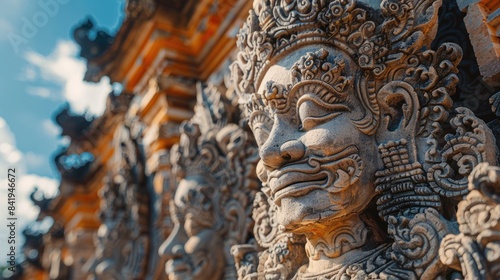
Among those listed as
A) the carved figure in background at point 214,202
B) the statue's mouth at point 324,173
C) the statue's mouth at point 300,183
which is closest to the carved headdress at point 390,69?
the statue's mouth at point 324,173

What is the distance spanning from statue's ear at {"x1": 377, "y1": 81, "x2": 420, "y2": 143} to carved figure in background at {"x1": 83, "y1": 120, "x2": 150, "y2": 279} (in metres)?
3.43

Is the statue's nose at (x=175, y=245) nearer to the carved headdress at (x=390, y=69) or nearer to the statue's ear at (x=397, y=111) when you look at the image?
the carved headdress at (x=390, y=69)

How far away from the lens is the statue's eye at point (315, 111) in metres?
2.72

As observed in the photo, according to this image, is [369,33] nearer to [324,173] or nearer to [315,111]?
[315,111]

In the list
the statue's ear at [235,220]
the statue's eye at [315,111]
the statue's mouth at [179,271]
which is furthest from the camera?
the statue's mouth at [179,271]

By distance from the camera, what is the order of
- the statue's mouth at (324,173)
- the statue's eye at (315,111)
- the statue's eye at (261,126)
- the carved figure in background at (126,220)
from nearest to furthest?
the statue's mouth at (324,173)
the statue's eye at (315,111)
the statue's eye at (261,126)
the carved figure in background at (126,220)

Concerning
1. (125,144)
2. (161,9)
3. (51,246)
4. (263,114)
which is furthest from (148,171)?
(51,246)

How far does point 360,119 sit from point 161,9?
11.8 ft

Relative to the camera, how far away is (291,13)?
9.74 ft

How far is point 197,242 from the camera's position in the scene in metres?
4.16

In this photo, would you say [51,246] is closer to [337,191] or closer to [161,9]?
[161,9]

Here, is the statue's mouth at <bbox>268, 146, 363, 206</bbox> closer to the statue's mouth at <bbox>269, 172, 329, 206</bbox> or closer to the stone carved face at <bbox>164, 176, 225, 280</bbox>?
the statue's mouth at <bbox>269, 172, 329, 206</bbox>

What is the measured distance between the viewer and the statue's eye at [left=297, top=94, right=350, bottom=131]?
2725 millimetres

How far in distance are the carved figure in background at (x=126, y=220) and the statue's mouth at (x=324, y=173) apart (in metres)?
3.25
